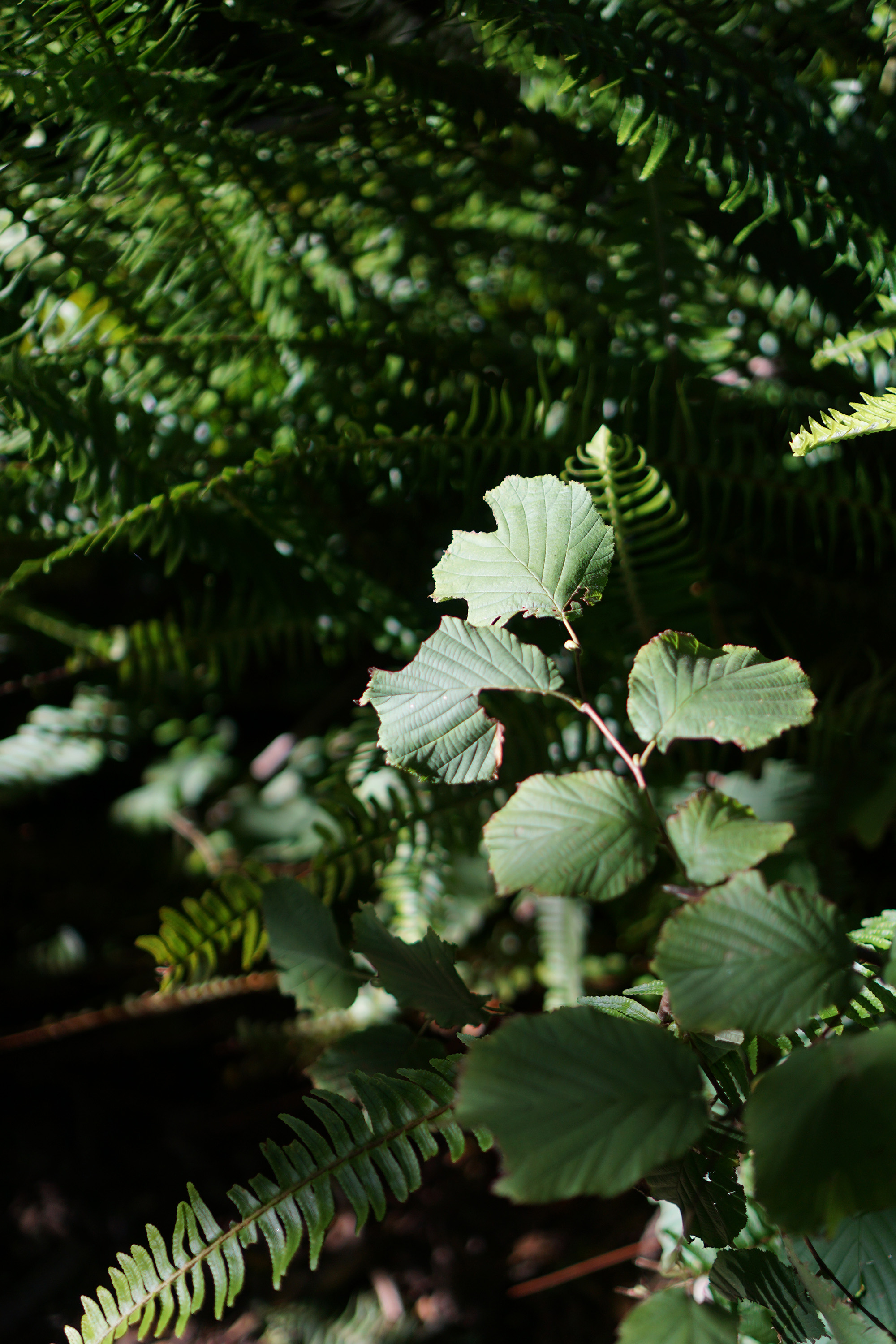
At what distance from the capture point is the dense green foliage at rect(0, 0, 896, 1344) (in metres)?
0.34

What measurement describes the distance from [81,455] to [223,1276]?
61cm

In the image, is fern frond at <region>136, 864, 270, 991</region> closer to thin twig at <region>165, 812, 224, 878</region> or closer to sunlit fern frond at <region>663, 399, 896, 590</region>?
thin twig at <region>165, 812, 224, 878</region>

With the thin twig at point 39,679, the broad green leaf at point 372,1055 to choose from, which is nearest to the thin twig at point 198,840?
the thin twig at point 39,679

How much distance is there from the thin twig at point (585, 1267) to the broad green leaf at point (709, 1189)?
0.50 metres

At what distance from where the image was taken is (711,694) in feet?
1.22

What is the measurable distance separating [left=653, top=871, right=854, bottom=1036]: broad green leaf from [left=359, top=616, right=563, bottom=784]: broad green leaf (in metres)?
0.13

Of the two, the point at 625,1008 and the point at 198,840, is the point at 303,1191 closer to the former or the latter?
the point at 625,1008

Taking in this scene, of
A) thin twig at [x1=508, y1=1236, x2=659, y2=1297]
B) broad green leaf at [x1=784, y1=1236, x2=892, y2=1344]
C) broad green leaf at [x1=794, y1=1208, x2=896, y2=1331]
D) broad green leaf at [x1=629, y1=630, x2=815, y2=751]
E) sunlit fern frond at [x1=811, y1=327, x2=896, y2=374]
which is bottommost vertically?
thin twig at [x1=508, y1=1236, x2=659, y2=1297]

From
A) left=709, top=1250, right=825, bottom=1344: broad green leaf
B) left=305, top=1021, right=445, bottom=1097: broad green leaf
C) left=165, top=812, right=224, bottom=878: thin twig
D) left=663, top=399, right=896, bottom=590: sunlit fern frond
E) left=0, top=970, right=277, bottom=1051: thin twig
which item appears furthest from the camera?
left=165, top=812, right=224, bottom=878: thin twig

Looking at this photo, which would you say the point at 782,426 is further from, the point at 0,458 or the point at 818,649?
the point at 0,458

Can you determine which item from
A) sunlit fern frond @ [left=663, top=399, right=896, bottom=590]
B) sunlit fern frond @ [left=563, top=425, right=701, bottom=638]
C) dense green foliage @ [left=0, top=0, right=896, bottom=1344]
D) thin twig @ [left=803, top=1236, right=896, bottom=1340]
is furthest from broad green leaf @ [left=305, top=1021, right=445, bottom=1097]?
sunlit fern frond @ [left=663, top=399, right=896, bottom=590]

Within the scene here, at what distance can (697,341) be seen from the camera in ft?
2.59

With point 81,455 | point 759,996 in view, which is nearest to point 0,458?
point 81,455

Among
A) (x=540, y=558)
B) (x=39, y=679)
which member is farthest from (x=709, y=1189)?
(x=39, y=679)
